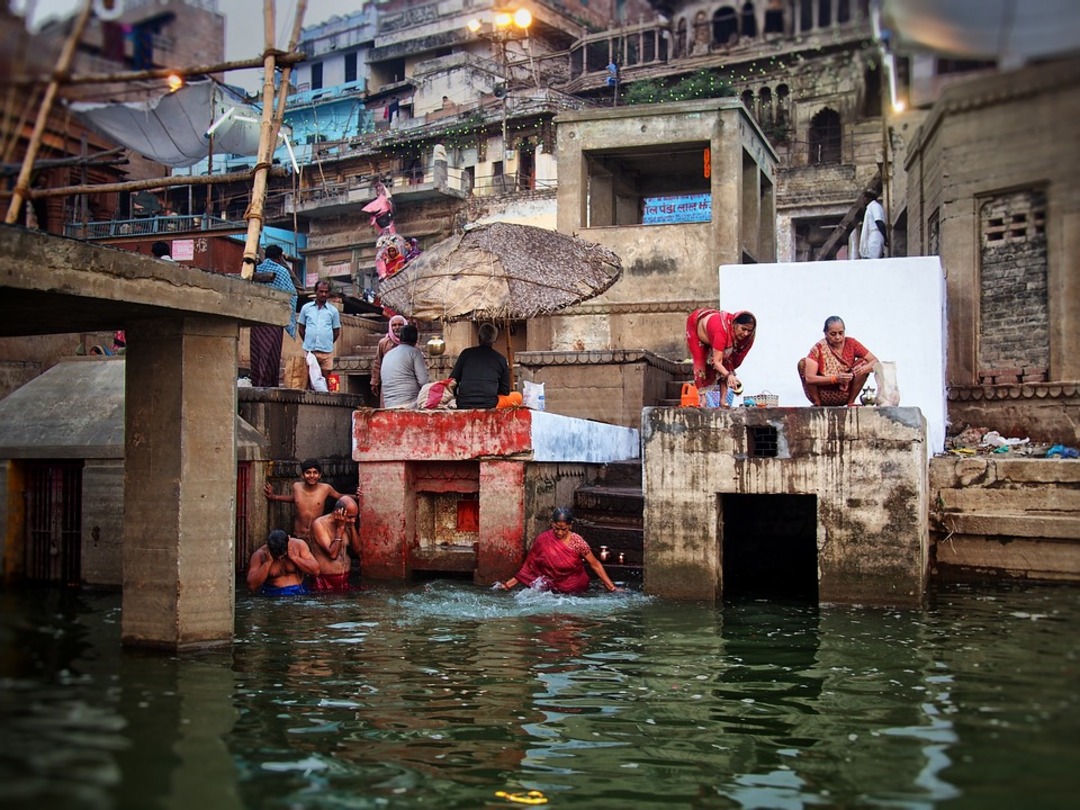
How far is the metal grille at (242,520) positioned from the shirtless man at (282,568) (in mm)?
779

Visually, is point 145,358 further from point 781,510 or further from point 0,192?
point 781,510

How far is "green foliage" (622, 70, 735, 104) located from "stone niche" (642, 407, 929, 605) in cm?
2371

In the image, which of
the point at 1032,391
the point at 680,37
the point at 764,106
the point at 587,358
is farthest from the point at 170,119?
the point at 680,37

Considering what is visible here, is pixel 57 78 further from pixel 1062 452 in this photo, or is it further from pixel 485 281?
pixel 1062 452

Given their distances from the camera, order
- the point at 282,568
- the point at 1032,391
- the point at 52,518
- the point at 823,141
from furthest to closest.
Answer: the point at 823,141 < the point at 1032,391 < the point at 282,568 < the point at 52,518

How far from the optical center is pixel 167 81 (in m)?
4.84

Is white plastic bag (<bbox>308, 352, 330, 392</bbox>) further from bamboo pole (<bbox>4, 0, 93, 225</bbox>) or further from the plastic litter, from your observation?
bamboo pole (<bbox>4, 0, 93, 225</bbox>)

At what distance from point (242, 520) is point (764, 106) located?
24.3 meters

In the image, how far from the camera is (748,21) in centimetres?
3416

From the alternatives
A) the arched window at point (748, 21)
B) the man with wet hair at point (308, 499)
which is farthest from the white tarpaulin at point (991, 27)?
the arched window at point (748, 21)

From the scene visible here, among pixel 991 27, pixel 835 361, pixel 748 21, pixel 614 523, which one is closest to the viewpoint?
pixel 991 27

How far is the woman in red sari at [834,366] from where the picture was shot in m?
9.78

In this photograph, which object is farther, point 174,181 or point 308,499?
point 308,499

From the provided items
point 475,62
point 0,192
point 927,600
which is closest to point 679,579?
point 927,600
